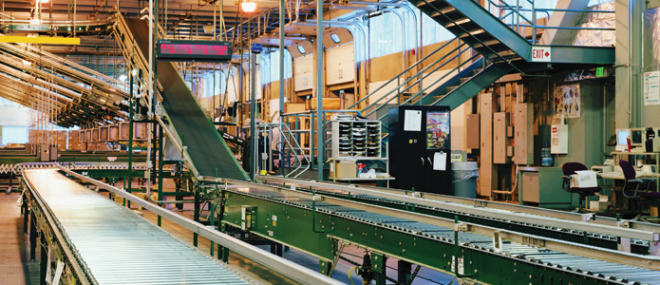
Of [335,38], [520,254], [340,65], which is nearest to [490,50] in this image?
[340,65]

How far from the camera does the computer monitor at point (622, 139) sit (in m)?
9.90

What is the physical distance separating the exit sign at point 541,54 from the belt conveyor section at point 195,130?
18.4 feet

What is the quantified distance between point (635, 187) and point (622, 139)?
954 millimetres

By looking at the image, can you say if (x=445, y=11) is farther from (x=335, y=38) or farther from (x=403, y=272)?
(x=335, y=38)

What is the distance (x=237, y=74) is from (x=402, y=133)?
17209 millimetres

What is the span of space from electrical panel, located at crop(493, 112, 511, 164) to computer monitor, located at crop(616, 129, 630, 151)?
273cm

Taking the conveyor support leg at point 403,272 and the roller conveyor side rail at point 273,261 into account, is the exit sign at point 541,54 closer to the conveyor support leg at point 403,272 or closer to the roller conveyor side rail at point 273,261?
the conveyor support leg at point 403,272

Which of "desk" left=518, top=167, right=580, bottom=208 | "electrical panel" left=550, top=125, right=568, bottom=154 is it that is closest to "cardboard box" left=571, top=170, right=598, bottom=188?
"desk" left=518, top=167, right=580, bottom=208

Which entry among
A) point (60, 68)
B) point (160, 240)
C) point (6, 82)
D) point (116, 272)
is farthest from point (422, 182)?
point (6, 82)

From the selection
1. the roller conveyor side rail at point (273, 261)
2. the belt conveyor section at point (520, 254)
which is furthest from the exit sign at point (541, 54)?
the roller conveyor side rail at point (273, 261)

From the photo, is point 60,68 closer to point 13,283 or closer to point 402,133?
point 402,133

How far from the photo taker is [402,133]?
10625 mm

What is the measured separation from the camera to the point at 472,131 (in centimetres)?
1337

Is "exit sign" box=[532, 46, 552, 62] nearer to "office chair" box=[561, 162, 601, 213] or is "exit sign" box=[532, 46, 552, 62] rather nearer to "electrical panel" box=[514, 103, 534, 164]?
"electrical panel" box=[514, 103, 534, 164]
